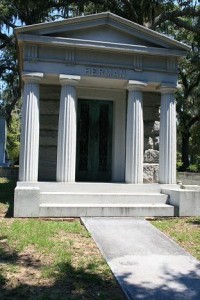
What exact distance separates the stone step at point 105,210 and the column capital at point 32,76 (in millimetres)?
3270

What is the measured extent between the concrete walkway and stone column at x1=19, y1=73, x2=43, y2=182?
97.2 inches

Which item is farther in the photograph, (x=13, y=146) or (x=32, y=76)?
(x=13, y=146)

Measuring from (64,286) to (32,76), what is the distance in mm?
6566

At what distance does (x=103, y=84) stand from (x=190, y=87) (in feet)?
56.4

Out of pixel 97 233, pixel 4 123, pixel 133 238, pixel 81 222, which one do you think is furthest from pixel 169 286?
pixel 4 123

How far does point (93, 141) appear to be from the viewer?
12.4 metres

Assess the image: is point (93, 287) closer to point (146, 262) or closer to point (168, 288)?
point (168, 288)

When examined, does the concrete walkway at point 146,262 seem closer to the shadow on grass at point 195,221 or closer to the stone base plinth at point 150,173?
the shadow on grass at point 195,221

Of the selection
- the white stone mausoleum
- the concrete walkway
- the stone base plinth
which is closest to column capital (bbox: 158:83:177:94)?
the white stone mausoleum

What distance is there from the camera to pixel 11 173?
1981 centimetres

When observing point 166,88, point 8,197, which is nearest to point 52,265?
point 8,197

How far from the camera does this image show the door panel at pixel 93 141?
1238cm

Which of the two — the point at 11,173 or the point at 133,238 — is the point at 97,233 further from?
the point at 11,173

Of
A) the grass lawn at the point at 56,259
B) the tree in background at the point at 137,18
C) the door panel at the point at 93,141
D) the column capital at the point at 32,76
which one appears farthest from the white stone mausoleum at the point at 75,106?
the tree in background at the point at 137,18
